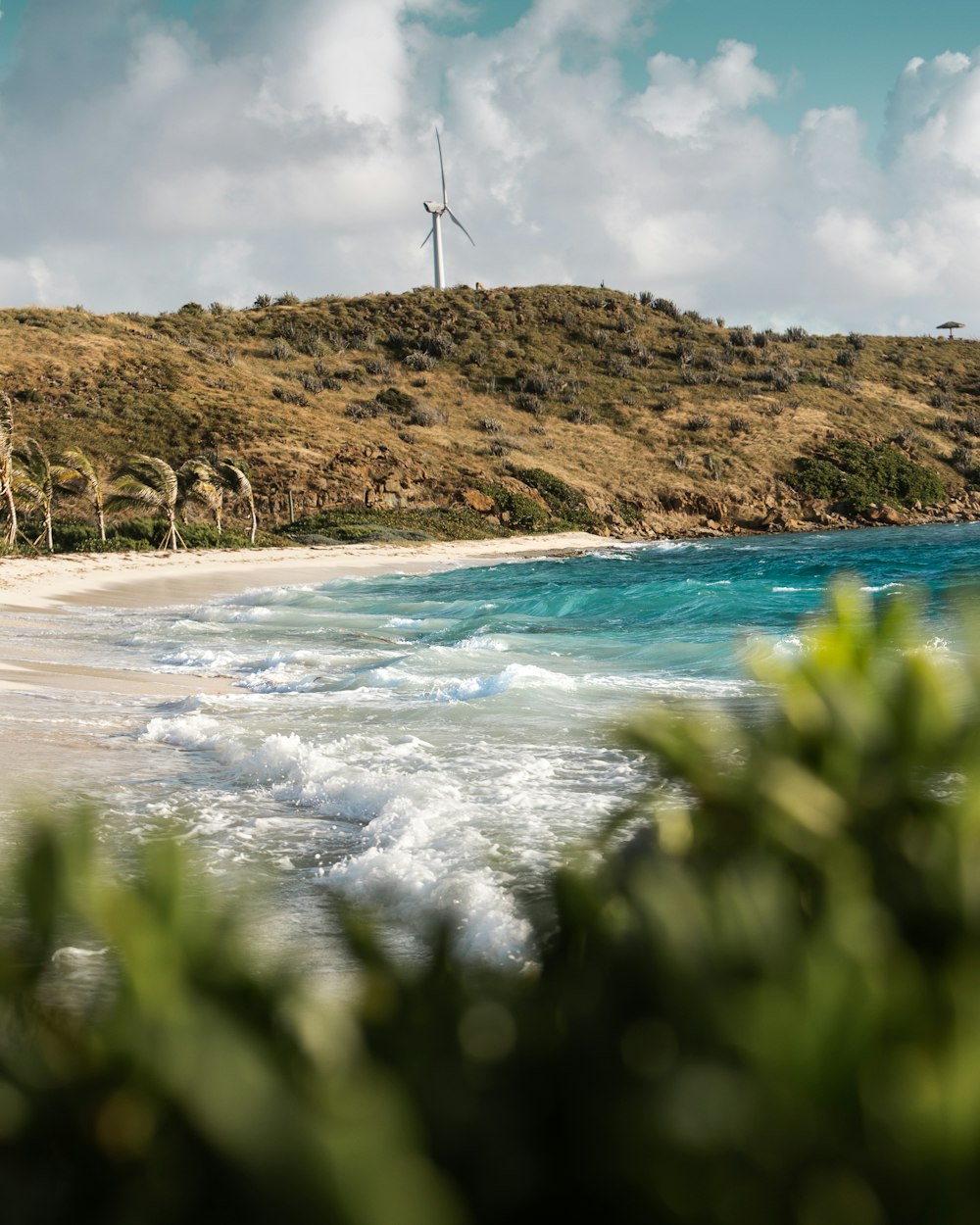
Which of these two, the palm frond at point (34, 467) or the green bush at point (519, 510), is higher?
the palm frond at point (34, 467)

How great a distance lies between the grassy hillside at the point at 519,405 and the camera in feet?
154

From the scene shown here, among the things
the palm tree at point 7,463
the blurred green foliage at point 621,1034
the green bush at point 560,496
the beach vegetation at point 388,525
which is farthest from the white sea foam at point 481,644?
the green bush at point 560,496

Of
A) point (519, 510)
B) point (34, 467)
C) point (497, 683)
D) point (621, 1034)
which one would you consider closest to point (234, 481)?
point (34, 467)

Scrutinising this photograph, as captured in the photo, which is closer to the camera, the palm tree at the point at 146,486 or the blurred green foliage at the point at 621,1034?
the blurred green foliage at the point at 621,1034

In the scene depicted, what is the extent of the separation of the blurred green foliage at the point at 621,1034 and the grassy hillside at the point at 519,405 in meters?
43.4

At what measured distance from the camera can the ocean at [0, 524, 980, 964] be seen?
17.1ft

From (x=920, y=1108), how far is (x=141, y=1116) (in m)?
0.45

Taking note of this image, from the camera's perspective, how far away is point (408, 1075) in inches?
27.2

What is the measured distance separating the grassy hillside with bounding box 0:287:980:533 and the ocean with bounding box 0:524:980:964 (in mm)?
27934

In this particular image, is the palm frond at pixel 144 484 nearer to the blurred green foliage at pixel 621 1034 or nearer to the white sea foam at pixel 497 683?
the white sea foam at pixel 497 683

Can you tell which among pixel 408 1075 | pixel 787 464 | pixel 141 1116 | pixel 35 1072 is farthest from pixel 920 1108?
pixel 787 464

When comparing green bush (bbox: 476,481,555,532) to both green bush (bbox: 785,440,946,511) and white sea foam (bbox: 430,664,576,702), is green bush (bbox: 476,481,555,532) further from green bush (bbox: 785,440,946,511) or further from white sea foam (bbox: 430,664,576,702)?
white sea foam (bbox: 430,664,576,702)

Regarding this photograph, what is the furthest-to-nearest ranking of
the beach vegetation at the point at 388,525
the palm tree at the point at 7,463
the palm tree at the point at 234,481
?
the beach vegetation at the point at 388,525 → the palm tree at the point at 234,481 → the palm tree at the point at 7,463

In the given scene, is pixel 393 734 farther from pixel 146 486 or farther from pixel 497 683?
pixel 146 486
